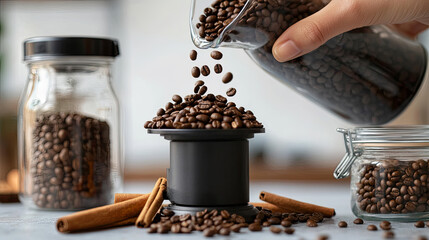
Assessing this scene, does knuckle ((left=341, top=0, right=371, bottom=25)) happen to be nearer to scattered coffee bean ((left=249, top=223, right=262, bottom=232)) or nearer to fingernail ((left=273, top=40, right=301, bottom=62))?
fingernail ((left=273, top=40, right=301, bottom=62))

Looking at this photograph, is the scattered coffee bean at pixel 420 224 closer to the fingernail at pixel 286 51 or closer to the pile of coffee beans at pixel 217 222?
the pile of coffee beans at pixel 217 222

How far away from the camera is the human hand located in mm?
1221

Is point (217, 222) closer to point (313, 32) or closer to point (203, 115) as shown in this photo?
point (203, 115)

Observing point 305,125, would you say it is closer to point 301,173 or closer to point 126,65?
point 301,173

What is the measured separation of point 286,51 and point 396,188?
386 millimetres

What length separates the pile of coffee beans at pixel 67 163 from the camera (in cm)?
141

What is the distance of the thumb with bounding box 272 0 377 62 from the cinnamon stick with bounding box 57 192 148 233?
1.55 ft

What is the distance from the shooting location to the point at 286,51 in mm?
1234

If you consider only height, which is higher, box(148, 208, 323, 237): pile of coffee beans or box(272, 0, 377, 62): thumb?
box(272, 0, 377, 62): thumb

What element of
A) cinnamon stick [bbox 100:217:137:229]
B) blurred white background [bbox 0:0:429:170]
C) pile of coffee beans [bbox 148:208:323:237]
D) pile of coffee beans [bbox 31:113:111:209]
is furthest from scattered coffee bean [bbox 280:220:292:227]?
blurred white background [bbox 0:0:429:170]

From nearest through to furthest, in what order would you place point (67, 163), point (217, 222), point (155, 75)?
point (217, 222)
point (67, 163)
point (155, 75)

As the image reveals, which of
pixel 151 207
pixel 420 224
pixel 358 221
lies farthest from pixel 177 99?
pixel 420 224

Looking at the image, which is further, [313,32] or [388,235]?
[313,32]

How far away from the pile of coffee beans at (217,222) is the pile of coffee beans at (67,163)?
0.31 meters
